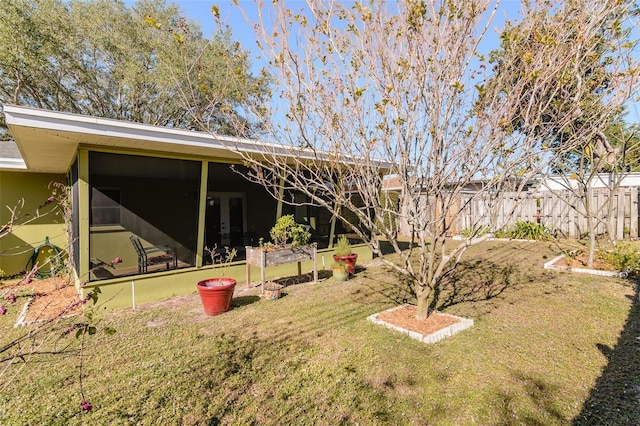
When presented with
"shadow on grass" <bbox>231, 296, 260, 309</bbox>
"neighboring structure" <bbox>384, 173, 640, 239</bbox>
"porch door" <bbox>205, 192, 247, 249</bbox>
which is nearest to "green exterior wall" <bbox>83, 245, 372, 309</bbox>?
"shadow on grass" <bbox>231, 296, 260, 309</bbox>

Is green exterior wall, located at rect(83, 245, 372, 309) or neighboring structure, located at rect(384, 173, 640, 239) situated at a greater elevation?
neighboring structure, located at rect(384, 173, 640, 239)

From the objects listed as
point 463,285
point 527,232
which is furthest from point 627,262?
point 527,232

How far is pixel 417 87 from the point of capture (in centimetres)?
345

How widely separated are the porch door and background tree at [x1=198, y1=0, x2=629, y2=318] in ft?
22.0

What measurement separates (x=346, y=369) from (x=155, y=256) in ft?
15.6

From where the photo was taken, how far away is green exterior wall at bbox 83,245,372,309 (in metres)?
5.43

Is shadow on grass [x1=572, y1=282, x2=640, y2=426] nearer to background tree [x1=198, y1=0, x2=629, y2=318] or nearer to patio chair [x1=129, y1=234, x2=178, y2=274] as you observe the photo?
background tree [x1=198, y1=0, x2=629, y2=318]

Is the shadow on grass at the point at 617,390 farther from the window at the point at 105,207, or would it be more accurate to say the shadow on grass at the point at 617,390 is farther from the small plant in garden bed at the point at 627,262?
the window at the point at 105,207

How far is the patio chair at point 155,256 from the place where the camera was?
6.31 meters

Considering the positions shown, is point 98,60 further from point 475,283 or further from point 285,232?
point 475,283

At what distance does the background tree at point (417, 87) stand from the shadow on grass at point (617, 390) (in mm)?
1683

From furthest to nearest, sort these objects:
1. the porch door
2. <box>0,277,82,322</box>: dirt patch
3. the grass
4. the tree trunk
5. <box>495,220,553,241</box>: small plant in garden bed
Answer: <box>495,220,553,241</box>: small plant in garden bed < the porch door < <box>0,277,82,322</box>: dirt patch < the tree trunk < the grass

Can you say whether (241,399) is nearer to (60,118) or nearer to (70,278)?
(60,118)

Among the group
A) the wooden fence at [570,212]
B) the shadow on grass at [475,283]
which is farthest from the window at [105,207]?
the wooden fence at [570,212]
